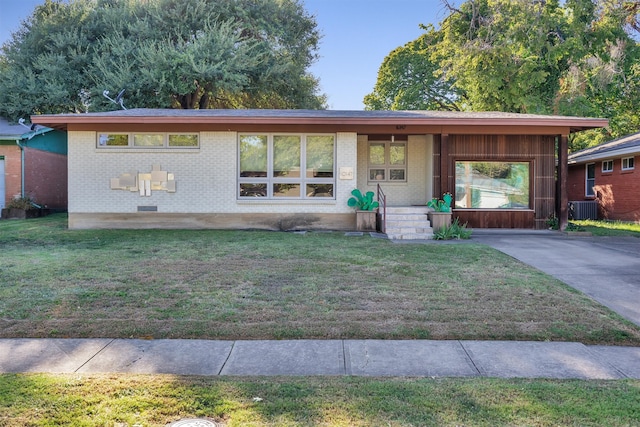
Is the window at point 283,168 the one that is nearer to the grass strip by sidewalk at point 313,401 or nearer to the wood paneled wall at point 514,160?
the wood paneled wall at point 514,160

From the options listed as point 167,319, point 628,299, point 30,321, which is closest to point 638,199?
point 628,299

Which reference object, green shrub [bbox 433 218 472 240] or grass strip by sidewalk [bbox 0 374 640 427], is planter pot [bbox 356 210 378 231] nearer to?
green shrub [bbox 433 218 472 240]

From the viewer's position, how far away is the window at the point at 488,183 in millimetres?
12531

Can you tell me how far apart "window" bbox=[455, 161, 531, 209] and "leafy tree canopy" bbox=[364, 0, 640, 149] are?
316 inches

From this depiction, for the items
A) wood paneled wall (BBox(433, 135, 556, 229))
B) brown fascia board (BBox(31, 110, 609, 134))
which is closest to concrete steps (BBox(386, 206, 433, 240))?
wood paneled wall (BBox(433, 135, 556, 229))

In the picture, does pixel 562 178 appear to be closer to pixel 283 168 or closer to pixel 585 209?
pixel 283 168

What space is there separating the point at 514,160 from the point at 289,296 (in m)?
9.71

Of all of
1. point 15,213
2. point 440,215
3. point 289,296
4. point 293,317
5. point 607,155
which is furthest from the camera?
point 607,155

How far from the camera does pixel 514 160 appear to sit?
40.7 feet

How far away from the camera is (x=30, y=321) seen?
14.3 ft

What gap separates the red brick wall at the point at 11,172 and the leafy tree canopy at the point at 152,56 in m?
5.04

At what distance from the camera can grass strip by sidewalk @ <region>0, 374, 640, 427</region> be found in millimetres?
2523

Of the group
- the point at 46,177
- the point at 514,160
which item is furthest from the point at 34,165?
the point at 514,160

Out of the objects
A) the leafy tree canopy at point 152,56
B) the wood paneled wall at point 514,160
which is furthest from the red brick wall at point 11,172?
the wood paneled wall at point 514,160
